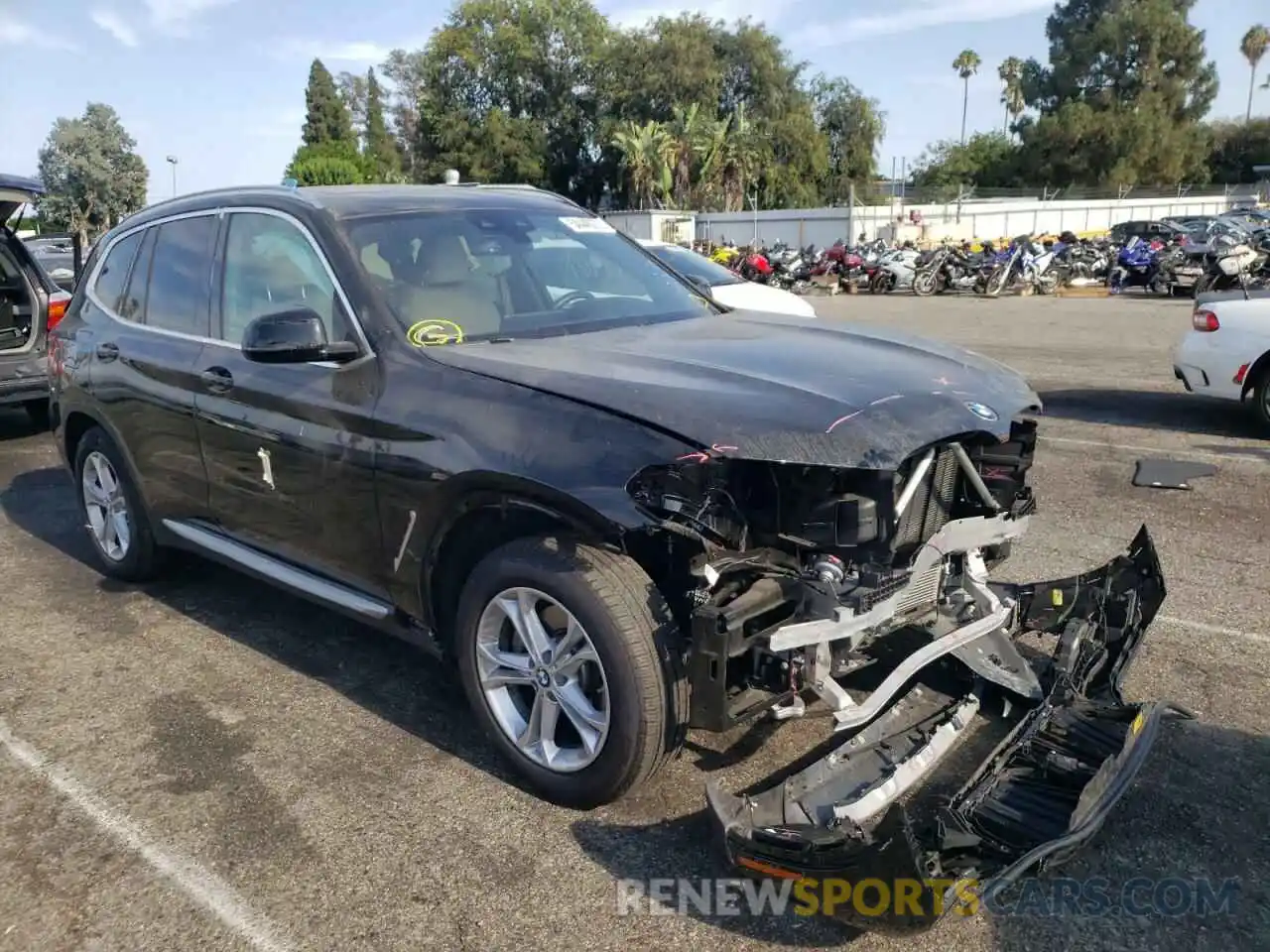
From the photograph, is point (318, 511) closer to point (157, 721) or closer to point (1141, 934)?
point (157, 721)

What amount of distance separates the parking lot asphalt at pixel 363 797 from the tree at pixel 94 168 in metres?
69.0

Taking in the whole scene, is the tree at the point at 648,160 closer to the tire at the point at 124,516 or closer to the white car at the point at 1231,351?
the white car at the point at 1231,351

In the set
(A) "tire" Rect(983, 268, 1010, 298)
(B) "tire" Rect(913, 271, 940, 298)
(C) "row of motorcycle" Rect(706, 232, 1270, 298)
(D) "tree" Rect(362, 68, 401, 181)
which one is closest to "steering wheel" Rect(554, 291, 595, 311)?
(C) "row of motorcycle" Rect(706, 232, 1270, 298)

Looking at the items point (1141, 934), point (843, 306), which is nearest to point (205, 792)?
point (1141, 934)

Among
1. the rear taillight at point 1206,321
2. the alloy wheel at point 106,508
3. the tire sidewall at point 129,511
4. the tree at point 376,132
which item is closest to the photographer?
the tire sidewall at point 129,511

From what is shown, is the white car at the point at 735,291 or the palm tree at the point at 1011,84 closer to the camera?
the white car at the point at 735,291

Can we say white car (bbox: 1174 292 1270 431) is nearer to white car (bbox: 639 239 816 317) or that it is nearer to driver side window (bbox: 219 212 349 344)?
white car (bbox: 639 239 816 317)

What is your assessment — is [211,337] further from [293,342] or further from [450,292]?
[450,292]

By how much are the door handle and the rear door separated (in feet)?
0.30

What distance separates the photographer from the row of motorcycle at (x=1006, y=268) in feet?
70.1

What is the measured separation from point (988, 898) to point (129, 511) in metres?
4.27

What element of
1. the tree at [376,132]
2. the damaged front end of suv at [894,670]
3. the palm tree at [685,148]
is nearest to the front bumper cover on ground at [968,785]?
the damaged front end of suv at [894,670]

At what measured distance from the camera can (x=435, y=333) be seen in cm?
356

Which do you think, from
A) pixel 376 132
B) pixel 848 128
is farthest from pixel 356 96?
pixel 848 128
